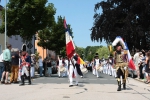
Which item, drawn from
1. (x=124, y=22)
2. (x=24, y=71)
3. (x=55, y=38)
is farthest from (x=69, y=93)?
(x=55, y=38)

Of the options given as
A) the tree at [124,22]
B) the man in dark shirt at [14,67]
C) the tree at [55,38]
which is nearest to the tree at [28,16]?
the man in dark shirt at [14,67]

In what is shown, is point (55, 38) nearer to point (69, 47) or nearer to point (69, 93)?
point (69, 47)

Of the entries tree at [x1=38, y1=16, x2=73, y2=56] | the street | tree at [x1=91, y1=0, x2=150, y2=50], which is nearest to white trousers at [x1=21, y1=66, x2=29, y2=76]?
the street

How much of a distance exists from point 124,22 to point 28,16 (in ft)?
49.3

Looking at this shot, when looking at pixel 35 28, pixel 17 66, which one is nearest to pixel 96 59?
pixel 35 28

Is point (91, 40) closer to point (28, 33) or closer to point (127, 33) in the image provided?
point (127, 33)

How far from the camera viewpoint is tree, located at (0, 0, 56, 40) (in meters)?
26.8

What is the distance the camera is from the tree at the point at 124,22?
124ft

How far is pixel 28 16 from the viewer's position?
2688 cm

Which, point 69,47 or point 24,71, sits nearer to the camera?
point 69,47

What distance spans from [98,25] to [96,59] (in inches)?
647

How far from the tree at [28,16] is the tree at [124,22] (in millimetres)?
12709

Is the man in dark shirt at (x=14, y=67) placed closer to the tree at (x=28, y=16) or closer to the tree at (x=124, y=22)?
the tree at (x=28, y=16)

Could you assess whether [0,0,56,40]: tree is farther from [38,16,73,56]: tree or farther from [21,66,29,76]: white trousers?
[38,16,73,56]: tree
